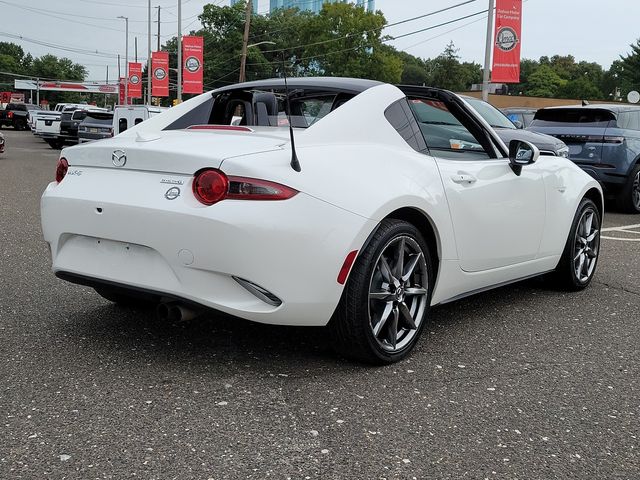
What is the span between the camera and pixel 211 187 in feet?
10.3

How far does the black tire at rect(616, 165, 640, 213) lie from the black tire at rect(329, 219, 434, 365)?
813 cm

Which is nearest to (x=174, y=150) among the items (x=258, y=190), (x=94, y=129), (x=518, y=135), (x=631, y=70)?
(x=258, y=190)

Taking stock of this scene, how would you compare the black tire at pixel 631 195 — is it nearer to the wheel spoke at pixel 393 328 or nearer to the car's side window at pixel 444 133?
the car's side window at pixel 444 133

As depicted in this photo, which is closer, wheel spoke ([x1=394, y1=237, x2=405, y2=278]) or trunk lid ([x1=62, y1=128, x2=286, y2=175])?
trunk lid ([x1=62, y1=128, x2=286, y2=175])

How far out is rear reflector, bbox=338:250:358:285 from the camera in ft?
10.6

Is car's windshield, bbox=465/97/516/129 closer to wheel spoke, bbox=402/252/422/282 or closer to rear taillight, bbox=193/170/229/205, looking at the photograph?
wheel spoke, bbox=402/252/422/282

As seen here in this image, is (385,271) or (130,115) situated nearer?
(385,271)

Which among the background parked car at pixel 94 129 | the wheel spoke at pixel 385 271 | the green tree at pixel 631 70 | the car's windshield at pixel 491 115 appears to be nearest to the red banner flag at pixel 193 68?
the background parked car at pixel 94 129

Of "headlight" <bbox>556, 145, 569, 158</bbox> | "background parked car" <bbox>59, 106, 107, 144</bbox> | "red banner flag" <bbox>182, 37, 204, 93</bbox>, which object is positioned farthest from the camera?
"red banner flag" <bbox>182, 37, 204, 93</bbox>

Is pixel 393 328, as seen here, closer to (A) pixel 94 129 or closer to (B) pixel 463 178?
(B) pixel 463 178

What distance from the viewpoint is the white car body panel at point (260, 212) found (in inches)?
122

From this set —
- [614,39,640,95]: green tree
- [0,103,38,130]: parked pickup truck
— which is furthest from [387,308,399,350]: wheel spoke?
[614,39,640,95]: green tree

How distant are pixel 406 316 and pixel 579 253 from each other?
7.50 ft

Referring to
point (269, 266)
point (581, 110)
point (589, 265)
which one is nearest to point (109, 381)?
point (269, 266)
